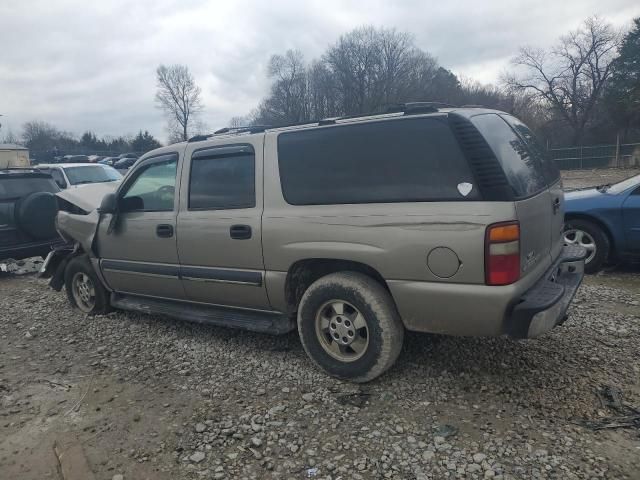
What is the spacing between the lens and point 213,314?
4219mm

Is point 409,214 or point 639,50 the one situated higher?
point 639,50

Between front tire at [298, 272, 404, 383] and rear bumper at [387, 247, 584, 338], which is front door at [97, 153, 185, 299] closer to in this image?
front tire at [298, 272, 404, 383]

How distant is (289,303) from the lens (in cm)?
376

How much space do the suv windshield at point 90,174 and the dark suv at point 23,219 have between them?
13.6ft

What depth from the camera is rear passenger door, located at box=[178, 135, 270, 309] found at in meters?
3.78

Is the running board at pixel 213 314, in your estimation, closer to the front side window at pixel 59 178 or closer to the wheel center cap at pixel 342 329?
the wheel center cap at pixel 342 329

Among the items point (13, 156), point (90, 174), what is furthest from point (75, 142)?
point (90, 174)

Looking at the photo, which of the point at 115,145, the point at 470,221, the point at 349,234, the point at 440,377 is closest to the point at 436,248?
the point at 470,221

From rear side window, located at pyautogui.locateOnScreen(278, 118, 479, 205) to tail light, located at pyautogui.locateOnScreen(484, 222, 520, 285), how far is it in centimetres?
25

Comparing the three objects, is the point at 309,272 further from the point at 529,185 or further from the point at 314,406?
the point at 529,185

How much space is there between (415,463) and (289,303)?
5.07 feet

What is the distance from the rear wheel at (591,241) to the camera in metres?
6.02

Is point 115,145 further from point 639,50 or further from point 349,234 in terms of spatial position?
point 349,234

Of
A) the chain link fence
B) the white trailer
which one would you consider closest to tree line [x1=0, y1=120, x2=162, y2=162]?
the white trailer
